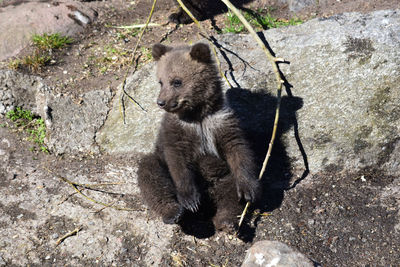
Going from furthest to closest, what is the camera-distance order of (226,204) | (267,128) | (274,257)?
(267,128) < (226,204) < (274,257)

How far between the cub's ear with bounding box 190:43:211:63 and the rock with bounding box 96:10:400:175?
120cm

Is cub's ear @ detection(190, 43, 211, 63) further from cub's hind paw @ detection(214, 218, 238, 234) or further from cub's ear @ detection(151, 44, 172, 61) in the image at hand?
cub's hind paw @ detection(214, 218, 238, 234)

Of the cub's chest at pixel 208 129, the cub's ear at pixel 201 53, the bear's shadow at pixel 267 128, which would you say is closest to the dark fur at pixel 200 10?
the bear's shadow at pixel 267 128

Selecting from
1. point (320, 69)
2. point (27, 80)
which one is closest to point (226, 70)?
point (320, 69)

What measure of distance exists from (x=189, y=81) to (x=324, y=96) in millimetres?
1779

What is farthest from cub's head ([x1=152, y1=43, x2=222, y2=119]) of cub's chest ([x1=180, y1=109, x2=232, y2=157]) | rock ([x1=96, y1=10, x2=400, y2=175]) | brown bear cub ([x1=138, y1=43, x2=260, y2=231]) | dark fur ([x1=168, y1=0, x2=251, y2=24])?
dark fur ([x1=168, y1=0, x2=251, y2=24])

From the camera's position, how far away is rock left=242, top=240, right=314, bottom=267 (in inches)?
132

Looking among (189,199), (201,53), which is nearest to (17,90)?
(201,53)

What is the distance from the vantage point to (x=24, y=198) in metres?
4.86

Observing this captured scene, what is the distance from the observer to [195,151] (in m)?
4.55

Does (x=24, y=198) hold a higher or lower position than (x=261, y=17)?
lower

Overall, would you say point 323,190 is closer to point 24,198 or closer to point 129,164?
point 129,164

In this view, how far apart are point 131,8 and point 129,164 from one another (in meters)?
3.49

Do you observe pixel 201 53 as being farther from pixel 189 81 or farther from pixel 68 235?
pixel 68 235
